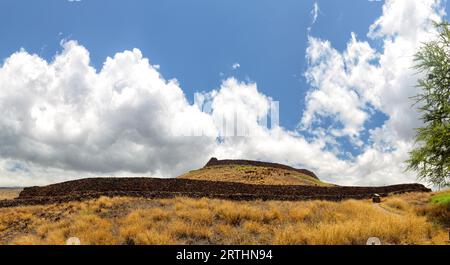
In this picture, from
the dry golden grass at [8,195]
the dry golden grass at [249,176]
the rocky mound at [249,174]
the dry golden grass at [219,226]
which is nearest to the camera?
the dry golden grass at [219,226]

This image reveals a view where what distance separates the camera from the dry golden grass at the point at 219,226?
1088 centimetres

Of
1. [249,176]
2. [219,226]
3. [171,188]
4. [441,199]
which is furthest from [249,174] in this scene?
[219,226]

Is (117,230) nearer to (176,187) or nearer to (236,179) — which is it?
(176,187)

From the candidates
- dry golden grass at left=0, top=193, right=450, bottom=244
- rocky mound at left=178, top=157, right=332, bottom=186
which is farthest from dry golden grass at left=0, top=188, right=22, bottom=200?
dry golden grass at left=0, top=193, right=450, bottom=244

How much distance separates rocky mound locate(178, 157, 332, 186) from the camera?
4604cm

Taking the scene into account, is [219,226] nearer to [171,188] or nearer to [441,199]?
[441,199]

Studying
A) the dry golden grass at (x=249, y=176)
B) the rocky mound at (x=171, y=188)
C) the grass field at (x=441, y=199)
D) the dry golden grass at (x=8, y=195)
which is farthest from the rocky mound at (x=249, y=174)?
the dry golden grass at (x=8, y=195)

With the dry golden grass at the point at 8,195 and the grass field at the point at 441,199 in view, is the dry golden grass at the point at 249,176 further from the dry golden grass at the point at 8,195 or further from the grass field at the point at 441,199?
the dry golden grass at the point at 8,195

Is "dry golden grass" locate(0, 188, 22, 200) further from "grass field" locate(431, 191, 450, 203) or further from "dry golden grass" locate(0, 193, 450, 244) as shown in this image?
"grass field" locate(431, 191, 450, 203)

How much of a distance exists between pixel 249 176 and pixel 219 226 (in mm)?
34638

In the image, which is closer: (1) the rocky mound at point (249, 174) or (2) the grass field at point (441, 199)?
(2) the grass field at point (441, 199)
